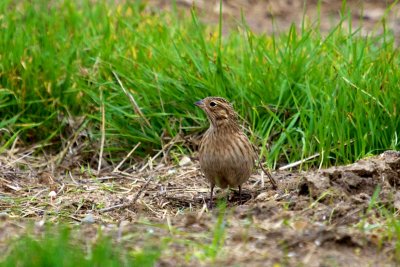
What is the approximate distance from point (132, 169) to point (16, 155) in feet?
3.40

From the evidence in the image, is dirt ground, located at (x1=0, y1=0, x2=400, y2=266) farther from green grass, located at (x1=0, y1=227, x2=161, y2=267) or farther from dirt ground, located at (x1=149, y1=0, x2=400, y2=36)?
dirt ground, located at (x1=149, y1=0, x2=400, y2=36)

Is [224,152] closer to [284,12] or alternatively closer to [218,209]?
[218,209]

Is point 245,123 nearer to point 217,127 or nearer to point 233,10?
point 217,127

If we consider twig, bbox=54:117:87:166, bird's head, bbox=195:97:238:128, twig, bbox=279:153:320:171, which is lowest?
twig, bbox=54:117:87:166

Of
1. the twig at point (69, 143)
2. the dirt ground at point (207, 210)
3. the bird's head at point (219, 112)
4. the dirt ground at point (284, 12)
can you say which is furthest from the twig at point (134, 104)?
the dirt ground at point (284, 12)

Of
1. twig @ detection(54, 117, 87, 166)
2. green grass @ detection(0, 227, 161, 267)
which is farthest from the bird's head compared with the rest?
green grass @ detection(0, 227, 161, 267)

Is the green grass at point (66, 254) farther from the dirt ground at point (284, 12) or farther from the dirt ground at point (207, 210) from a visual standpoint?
the dirt ground at point (284, 12)

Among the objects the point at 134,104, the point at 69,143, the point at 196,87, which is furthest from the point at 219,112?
the point at 69,143

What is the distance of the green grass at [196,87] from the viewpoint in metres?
Answer: 8.10

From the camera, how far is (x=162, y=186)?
315 inches

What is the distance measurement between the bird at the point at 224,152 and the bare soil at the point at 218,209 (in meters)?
0.23

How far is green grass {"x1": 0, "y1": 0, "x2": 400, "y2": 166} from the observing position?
8.10 m

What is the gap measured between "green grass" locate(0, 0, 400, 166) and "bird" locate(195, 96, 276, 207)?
75 centimetres

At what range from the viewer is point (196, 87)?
28.3ft
